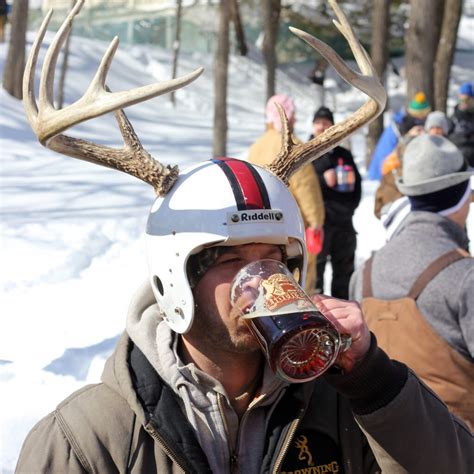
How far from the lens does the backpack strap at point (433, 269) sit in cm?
381

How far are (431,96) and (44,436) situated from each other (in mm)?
14772

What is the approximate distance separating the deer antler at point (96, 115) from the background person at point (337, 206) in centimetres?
567

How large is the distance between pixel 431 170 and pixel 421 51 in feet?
40.9

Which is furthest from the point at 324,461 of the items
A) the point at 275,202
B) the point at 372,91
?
the point at 372,91

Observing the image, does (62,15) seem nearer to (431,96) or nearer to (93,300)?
(431,96)

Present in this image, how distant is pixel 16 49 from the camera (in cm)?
1909

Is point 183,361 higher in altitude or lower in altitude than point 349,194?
higher

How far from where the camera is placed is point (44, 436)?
2.46 metres

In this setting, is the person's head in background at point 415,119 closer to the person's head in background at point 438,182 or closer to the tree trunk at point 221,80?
the tree trunk at point 221,80

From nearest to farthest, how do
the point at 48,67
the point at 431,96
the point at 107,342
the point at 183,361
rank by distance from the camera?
the point at 183,361 < the point at 48,67 < the point at 107,342 < the point at 431,96

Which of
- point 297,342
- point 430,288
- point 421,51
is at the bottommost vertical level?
point 421,51

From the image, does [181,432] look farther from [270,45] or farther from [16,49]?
[270,45]

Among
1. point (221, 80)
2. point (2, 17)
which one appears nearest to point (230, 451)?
point (221, 80)

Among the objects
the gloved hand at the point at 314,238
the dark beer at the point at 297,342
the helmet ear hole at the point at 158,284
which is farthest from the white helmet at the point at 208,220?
the gloved hand at the point at 314,238
